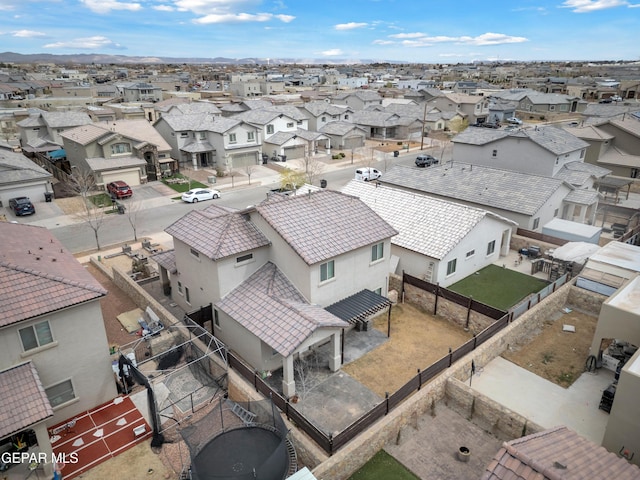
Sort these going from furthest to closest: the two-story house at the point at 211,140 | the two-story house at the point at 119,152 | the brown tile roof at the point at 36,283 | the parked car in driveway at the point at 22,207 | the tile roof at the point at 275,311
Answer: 1. the two-story house at the point at 211,140
2. the two-story house at the point at 119,152
3. the parked car in driveway at the point at 22,207
4. the tile roof at the point at 275,311
5. the brown tile roof at the point at 36,283

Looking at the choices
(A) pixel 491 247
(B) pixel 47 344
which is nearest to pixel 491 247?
(A) pixel 491 247

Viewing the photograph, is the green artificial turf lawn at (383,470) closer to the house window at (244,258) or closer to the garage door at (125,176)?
the house window at (244,258)

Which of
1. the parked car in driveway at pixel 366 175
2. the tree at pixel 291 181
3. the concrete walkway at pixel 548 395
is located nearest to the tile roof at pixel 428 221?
the concrete walkway at pixel 548 395

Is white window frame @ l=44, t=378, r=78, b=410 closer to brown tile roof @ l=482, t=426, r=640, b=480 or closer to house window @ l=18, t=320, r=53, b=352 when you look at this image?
house window @ l=18, t=320, r=53, b=352

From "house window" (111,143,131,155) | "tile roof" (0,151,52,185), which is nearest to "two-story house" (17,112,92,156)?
"tile roof" (0,151,52,185)

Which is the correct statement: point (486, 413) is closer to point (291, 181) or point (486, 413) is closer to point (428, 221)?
point (428, 221)

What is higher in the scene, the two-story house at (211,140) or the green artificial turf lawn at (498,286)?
the two-story house at (211,140)
